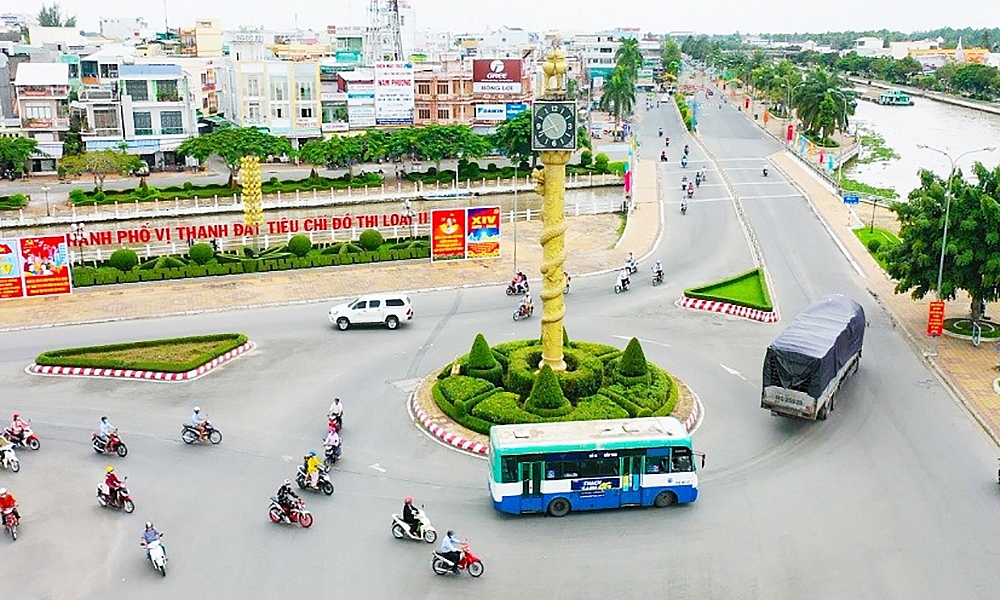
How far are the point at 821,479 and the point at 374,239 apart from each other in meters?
27.8

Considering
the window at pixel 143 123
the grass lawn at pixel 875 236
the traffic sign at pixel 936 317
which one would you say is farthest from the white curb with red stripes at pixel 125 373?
the window at pixel 143 123

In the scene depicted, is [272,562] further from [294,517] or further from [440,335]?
[440,335]

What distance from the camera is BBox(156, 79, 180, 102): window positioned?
260 feet

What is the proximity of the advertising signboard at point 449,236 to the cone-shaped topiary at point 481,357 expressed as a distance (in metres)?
17.1

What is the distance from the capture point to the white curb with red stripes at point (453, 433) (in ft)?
79.6

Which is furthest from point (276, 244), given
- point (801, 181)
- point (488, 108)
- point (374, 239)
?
point (488, 108)

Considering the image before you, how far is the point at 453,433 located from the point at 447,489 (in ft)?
9.58

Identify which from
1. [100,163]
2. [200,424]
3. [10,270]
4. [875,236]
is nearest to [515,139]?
[100,163]

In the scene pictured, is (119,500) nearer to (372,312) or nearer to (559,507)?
(559,507)

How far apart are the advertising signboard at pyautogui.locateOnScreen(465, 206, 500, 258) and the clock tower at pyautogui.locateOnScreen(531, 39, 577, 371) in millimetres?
18048

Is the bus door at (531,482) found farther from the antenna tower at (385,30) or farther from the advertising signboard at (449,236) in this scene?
the antenna tower at (385,30)

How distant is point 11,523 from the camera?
65.9 feet

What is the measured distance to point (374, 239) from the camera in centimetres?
4569

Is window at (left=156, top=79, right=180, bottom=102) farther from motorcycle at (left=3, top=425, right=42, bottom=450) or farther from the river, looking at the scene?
motorcycle at (left=3, top=425, right=42, bottom=450)
